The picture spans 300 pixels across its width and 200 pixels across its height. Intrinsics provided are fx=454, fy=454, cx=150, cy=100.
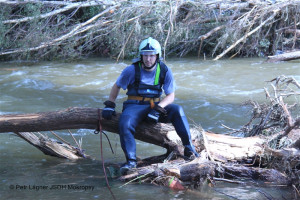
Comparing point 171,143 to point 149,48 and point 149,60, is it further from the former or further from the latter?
point 149,48

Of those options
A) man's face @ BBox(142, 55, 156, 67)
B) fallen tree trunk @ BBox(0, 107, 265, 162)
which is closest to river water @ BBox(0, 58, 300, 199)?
fallen tree trunk @ BBox(0, 107, 265, 162)

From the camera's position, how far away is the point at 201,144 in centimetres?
520

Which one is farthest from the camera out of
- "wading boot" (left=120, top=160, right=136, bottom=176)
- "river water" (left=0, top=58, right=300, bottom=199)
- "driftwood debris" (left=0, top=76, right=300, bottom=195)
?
"wading boot" (left=120, top=160, right=136, bottom=176)

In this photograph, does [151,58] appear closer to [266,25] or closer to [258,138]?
[258,138]

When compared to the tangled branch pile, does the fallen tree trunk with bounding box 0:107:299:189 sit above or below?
below

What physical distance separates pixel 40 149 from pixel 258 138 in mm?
2853

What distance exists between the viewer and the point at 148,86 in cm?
516

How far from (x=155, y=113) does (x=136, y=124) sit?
0.25m

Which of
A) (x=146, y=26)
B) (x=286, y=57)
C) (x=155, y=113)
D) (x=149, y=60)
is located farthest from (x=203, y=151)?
(x=286, y=57)

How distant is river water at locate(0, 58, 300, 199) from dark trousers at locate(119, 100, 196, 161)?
0.41 metres

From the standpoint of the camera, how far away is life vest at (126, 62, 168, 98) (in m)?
5.16

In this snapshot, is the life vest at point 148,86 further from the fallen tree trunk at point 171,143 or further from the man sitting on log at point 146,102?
the fallen tree trunk at point 171,143

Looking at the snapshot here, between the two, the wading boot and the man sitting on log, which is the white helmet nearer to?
the man sitting on log

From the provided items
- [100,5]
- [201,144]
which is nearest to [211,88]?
[100,5]
